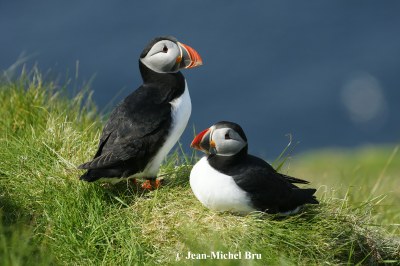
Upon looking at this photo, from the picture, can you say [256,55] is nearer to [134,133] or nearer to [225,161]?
[134,133]

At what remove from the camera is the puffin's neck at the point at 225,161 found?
15.6 feet

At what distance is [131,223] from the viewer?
4.89 metres

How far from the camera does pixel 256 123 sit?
3222 centimetres

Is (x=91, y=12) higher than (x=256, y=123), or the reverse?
(x=91, y=12)

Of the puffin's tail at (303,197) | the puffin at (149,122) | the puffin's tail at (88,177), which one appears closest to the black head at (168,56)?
the puffin at (149,122)

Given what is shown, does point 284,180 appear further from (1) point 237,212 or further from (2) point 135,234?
(2) point 135,234

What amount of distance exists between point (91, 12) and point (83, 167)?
1257 inches

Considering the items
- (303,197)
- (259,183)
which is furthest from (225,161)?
(303,197)

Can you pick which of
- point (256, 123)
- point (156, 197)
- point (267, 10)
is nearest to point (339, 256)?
point (156, 197)

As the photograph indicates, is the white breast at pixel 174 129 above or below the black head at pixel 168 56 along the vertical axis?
below

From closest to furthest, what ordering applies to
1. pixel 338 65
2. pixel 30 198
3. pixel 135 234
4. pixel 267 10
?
1. pixel 135 234
2. pixel 30 198
3. pixel 338 65
4. pixel 267 10

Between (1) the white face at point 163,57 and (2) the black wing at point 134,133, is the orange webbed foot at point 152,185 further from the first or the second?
(1) the white face at point 163,57

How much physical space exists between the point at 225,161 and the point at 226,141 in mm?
136

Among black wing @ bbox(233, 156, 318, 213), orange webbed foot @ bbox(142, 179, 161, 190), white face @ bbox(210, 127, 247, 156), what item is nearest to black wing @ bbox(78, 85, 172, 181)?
orange webbed foot @ bbox(142, 179, 161, 190)
